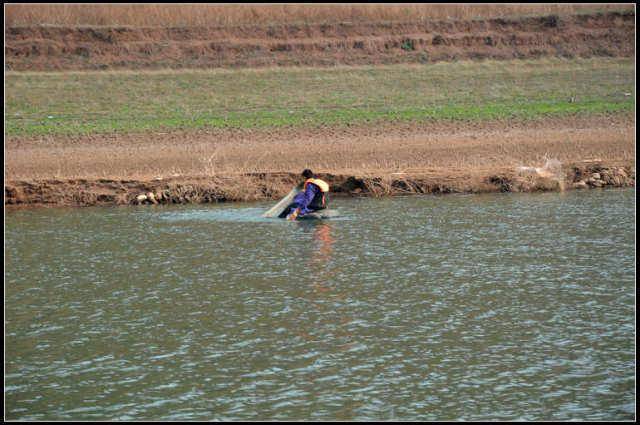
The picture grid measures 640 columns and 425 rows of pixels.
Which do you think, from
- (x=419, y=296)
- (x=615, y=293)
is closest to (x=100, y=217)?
(x=419, y=296)

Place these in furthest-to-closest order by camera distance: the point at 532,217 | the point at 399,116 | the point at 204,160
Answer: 1. the point at 399,116
2. the point at 204,160
3. the point at 532,217

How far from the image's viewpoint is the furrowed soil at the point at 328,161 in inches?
985

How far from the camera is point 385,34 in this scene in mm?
51656

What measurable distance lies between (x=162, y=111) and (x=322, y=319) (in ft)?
84.7

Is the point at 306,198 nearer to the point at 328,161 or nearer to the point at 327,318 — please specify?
the point at 328,161

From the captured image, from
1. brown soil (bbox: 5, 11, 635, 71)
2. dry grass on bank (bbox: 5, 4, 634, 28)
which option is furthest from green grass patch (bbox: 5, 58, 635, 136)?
dry grass on bank (bbox: 5, 4, 634, 28)

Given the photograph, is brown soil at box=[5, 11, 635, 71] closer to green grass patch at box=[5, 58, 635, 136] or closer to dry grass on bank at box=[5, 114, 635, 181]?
green grass patch at box=[5, 58, 635, 136]

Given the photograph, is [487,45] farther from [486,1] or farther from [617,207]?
[617,207]

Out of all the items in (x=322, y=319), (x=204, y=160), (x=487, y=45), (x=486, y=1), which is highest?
(x=486, y=1)

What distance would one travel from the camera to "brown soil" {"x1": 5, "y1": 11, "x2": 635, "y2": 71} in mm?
46906

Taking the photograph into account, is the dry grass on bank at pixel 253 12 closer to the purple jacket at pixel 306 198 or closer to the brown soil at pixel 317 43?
the brown soil at pixel 317 43

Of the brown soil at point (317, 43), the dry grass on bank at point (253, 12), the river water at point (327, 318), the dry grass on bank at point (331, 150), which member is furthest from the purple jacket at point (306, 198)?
the dry grass on bank at point (253, 12)

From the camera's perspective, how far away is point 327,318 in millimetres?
12930

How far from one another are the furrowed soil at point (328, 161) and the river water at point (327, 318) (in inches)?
158
